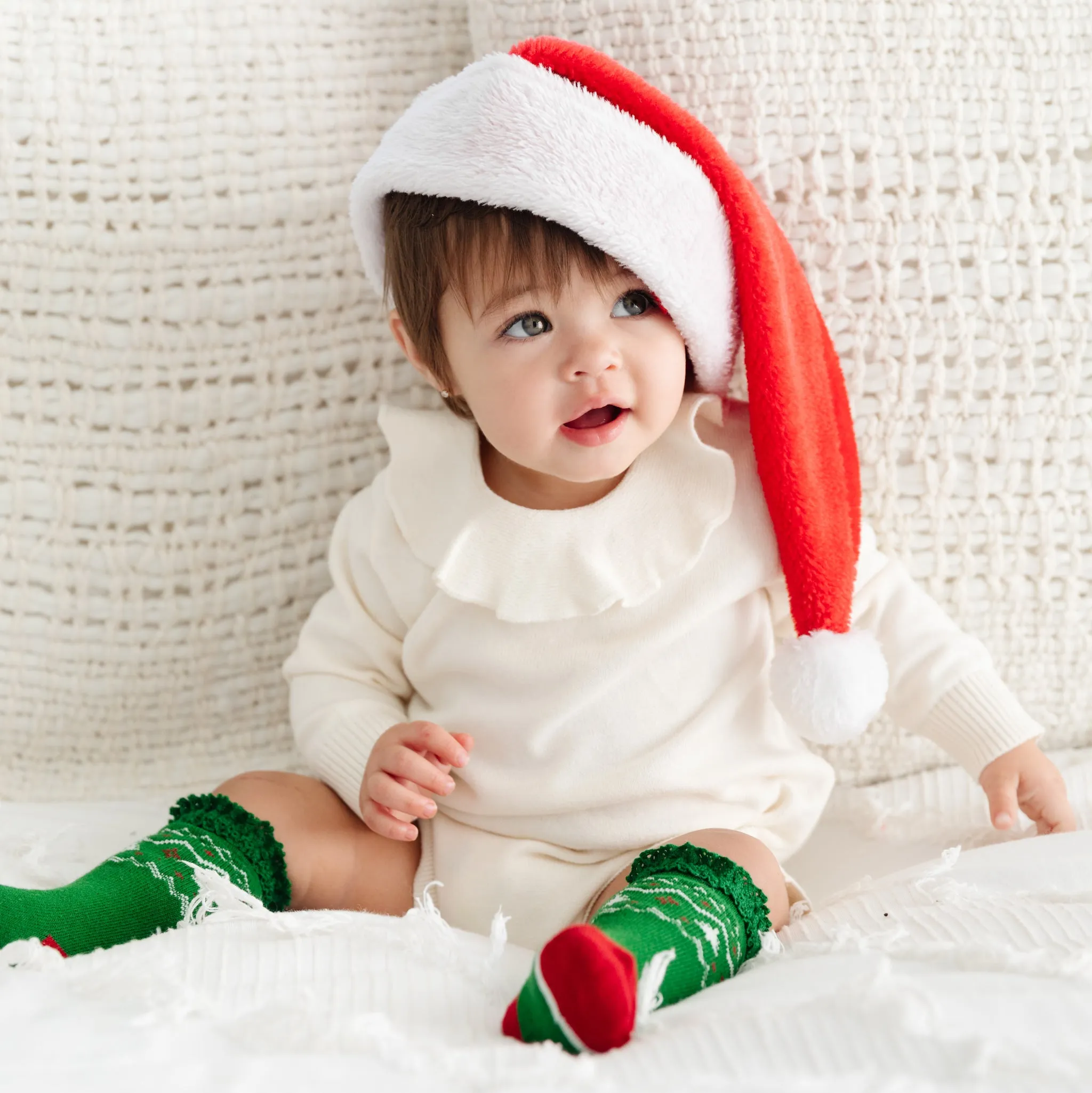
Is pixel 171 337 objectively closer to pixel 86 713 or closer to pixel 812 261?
pixel 86 713

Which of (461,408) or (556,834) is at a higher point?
(461,408)

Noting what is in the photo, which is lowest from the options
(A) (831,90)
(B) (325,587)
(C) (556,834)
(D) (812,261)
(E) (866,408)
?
(C) (556,834)

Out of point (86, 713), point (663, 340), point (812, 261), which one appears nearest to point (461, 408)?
point (663, 340)

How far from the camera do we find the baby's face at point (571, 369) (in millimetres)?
847

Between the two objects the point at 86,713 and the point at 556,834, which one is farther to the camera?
the point at 86,713

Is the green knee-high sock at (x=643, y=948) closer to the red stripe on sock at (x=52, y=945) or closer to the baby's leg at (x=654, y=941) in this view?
the baby's leg at (x=654, y=941)

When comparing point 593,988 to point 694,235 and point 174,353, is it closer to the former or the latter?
point 694,235

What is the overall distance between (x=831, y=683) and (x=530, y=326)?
1.16ft

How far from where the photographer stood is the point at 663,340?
876 millimetres

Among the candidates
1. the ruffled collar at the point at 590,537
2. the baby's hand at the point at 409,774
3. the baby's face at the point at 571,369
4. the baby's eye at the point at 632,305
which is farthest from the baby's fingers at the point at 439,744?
the baby's eye at the point at 632,305

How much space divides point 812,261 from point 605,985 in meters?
0.67

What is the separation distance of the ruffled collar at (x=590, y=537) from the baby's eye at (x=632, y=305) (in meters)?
0.11

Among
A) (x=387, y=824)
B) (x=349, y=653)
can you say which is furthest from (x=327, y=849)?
(x=349, y=653)

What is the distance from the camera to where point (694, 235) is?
2.77 feet
